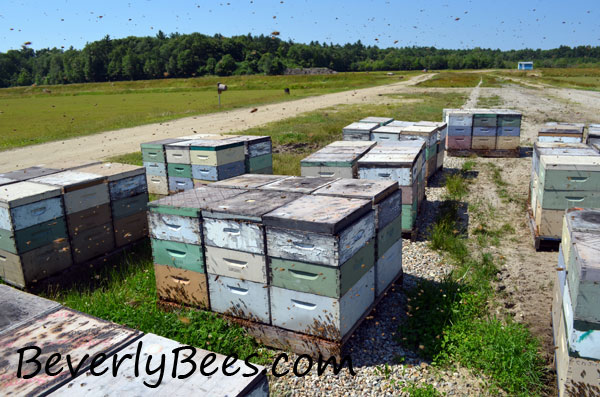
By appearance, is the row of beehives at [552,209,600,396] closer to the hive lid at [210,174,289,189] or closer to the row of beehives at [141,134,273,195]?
the hive lid at [210,174,289,189]

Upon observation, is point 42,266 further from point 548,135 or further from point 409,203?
point 548,135

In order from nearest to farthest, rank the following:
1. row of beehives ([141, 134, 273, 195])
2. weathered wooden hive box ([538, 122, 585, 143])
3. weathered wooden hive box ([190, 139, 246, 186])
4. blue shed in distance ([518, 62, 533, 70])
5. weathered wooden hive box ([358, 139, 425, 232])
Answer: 1. weathered wooden hive box ([358, 139, 425, 232])
2. weathered wooden hive box ([190, 139, 246, 186])
3. row of beehives ([141, 134, 273, 195])
4. weathered wooden hive box ([538, 122, 585, 143])
5. blue shed in distance ([518, 62, 533, 70])

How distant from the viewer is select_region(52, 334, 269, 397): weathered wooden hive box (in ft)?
7.38

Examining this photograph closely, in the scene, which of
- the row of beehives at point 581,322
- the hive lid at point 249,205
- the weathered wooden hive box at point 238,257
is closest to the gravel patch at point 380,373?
the weathered wooden hive box at point 238,257

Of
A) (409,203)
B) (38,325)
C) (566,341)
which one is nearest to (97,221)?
(38,325)

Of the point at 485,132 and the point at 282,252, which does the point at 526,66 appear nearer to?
the point at 485,132

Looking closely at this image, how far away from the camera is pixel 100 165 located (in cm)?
774

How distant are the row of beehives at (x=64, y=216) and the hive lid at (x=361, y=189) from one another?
135 inches

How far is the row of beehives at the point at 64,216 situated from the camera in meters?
5.93

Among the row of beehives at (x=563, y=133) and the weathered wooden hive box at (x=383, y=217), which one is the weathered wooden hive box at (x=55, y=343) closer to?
the weathered wooden hive box at (x=383, y=217)

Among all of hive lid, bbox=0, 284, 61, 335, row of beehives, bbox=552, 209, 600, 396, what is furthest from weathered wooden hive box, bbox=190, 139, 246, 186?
row of beehives, bbox=552, 209, 600, 396

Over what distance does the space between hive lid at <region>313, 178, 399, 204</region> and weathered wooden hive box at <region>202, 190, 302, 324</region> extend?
28.1 inches

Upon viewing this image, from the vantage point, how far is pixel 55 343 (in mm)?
2619

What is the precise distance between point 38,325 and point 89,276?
167 inches
